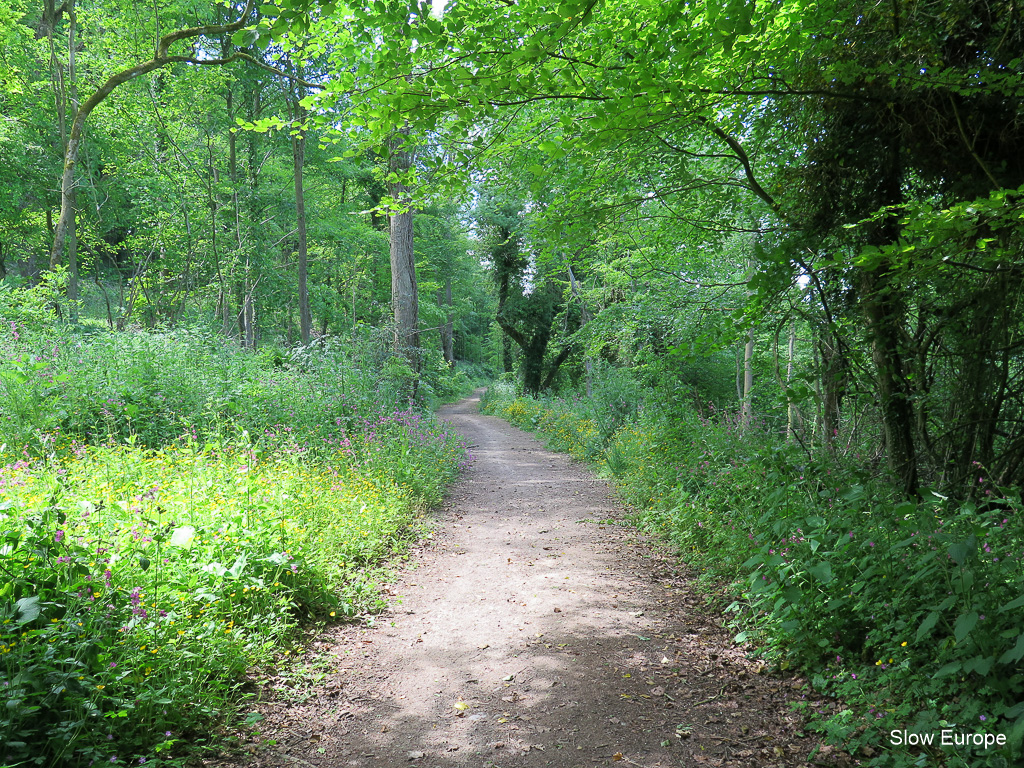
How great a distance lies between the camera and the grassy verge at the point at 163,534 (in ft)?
8.10

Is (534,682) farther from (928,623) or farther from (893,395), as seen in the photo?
(893,395)

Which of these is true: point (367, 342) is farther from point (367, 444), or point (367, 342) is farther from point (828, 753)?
point (828, 753)

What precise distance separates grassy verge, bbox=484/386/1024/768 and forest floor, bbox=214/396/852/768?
0.87 feet

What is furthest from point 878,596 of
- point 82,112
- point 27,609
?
point 82,112

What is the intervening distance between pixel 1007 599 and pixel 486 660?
2918 millimetres

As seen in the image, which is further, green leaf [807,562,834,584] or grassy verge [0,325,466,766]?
green leaf [807,562,834,584]

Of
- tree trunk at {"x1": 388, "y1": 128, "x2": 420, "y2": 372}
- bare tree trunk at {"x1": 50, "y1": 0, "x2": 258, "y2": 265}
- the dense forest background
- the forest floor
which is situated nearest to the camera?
the forest floor

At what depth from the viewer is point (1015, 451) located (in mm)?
3936

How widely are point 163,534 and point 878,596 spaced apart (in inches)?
163

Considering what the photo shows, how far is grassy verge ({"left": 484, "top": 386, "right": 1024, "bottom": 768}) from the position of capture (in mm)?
2381

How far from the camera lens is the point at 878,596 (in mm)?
3156

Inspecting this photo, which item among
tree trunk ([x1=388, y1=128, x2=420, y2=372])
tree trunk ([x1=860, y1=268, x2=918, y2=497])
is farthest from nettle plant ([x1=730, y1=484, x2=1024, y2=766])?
tree trunk ([x1=388, y1=128, x2=420, y2=372])

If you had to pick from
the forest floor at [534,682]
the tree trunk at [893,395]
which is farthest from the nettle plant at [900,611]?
the tree trunk at [893,395]

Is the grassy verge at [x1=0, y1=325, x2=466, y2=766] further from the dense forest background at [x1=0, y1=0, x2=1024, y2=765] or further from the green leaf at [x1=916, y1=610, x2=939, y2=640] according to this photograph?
the green leaf at [x1=916, y1=610, x2=939, y2=640]
